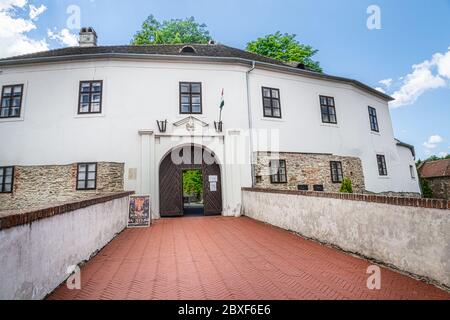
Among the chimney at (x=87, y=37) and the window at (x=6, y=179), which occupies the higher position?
the chimney at (x=87, y=37)

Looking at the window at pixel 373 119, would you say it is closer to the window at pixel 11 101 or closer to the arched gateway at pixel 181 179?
the arched gateway at pixel 181 179

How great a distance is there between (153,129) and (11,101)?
704cm

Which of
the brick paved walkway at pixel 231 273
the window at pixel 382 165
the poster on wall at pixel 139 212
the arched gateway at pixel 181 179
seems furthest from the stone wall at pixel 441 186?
the poster on wall at pixel 139 212

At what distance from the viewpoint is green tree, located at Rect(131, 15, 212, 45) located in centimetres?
2131

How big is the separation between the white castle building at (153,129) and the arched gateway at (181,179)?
5 centimetres

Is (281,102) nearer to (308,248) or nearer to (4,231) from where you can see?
(308,248)

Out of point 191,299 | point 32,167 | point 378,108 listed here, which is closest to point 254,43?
point 378,108

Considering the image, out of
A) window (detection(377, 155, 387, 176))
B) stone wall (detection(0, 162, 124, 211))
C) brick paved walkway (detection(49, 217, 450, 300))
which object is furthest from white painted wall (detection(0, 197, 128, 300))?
window (detection(377, 155, 387, 176))

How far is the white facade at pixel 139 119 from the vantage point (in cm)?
1079

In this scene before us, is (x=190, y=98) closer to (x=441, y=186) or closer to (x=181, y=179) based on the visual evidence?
(x=181, y=179)

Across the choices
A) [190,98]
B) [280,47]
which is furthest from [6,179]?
[280,47]

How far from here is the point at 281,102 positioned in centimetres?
1301

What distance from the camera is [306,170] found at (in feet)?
42.1
